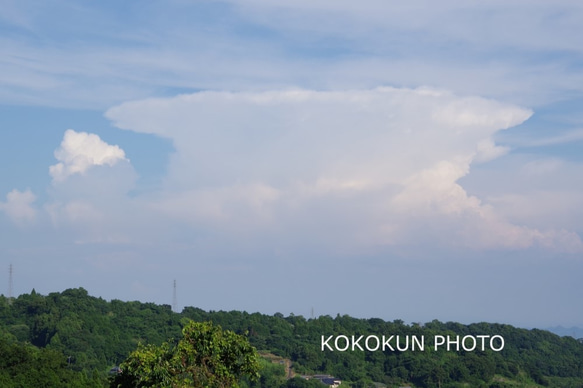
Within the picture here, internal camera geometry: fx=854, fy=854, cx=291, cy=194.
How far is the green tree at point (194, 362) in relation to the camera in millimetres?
24656

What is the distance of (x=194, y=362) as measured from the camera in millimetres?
25719

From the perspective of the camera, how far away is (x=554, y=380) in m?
148

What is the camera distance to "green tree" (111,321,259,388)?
80.9 ft

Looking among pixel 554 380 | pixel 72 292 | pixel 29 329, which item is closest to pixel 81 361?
pixel 29 329

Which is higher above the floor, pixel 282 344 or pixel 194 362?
pixel 282 344

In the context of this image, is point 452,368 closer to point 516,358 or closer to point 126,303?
point 516,358

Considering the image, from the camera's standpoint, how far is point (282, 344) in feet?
470

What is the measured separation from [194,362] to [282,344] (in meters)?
119

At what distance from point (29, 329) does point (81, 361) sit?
19.3m

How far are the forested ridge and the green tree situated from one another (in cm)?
8862

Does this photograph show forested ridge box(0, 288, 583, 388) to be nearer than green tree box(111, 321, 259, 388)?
No

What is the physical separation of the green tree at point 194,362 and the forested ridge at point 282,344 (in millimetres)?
88619

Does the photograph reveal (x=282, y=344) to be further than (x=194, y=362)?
Yes

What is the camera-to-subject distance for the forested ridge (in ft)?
406
